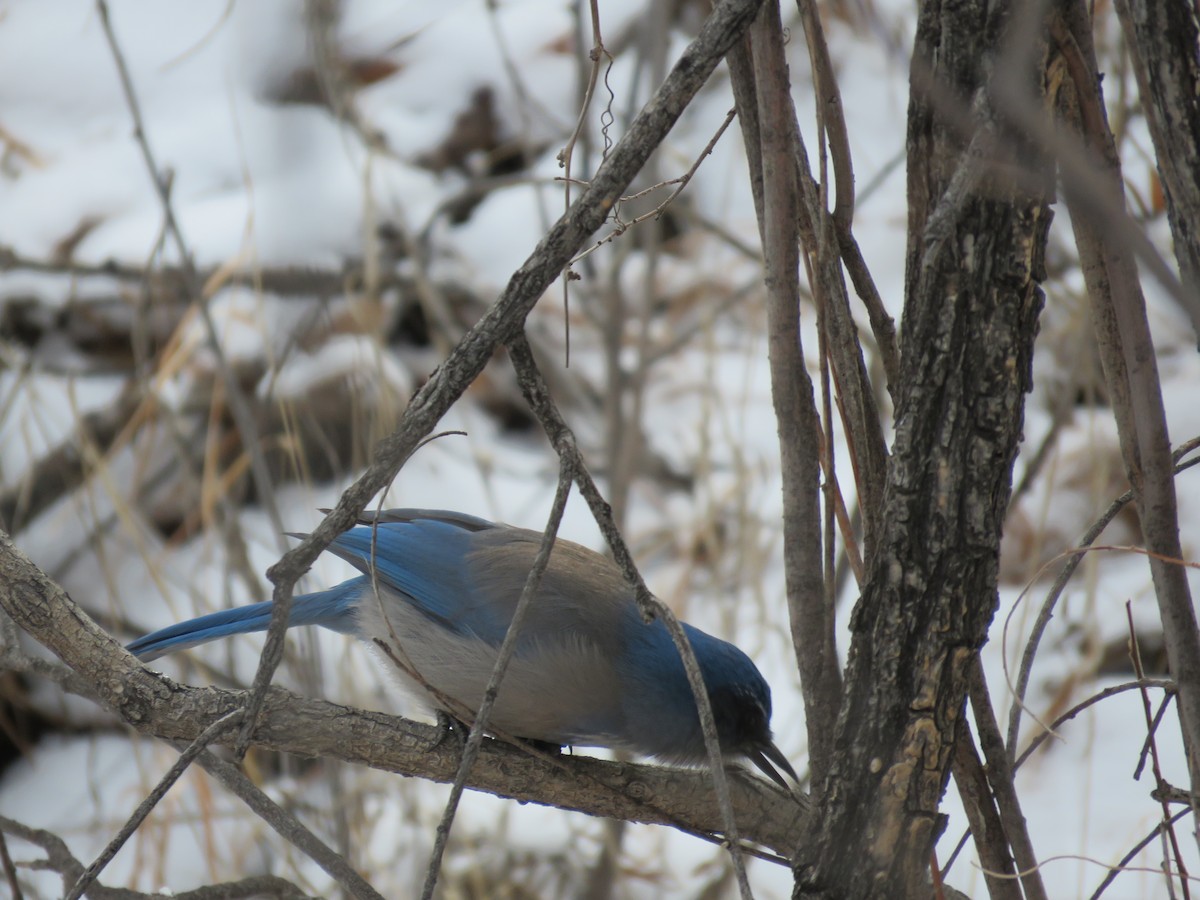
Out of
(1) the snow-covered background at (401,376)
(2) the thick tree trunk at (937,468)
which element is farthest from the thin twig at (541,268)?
(1) the snow-covered background at (401,376)

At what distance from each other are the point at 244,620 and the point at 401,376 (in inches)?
108

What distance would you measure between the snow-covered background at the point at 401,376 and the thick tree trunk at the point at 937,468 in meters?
1.63

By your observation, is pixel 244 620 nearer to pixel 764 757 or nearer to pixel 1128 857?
pixel 764 757

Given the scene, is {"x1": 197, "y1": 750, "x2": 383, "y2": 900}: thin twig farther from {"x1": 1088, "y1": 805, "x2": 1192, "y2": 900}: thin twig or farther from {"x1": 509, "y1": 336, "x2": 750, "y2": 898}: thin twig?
{"x1": 1088, "y1": 805, "x2": 1192, "y2": 900}: thin twig

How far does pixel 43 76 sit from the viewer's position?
6.65m

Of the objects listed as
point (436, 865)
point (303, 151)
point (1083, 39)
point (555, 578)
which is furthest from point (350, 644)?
point (1083, 39)

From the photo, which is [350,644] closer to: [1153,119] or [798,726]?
[798,726]

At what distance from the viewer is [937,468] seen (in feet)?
3.75

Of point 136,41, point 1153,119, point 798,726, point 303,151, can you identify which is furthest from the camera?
point 136,41

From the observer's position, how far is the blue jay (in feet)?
8.09

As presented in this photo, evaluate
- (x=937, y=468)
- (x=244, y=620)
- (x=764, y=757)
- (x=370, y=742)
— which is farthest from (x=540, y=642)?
(x=937, y=468)

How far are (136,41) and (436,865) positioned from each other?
6374mm

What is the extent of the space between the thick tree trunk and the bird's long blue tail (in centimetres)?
162

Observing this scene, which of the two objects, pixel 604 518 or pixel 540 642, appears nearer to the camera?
pixel 604 518
